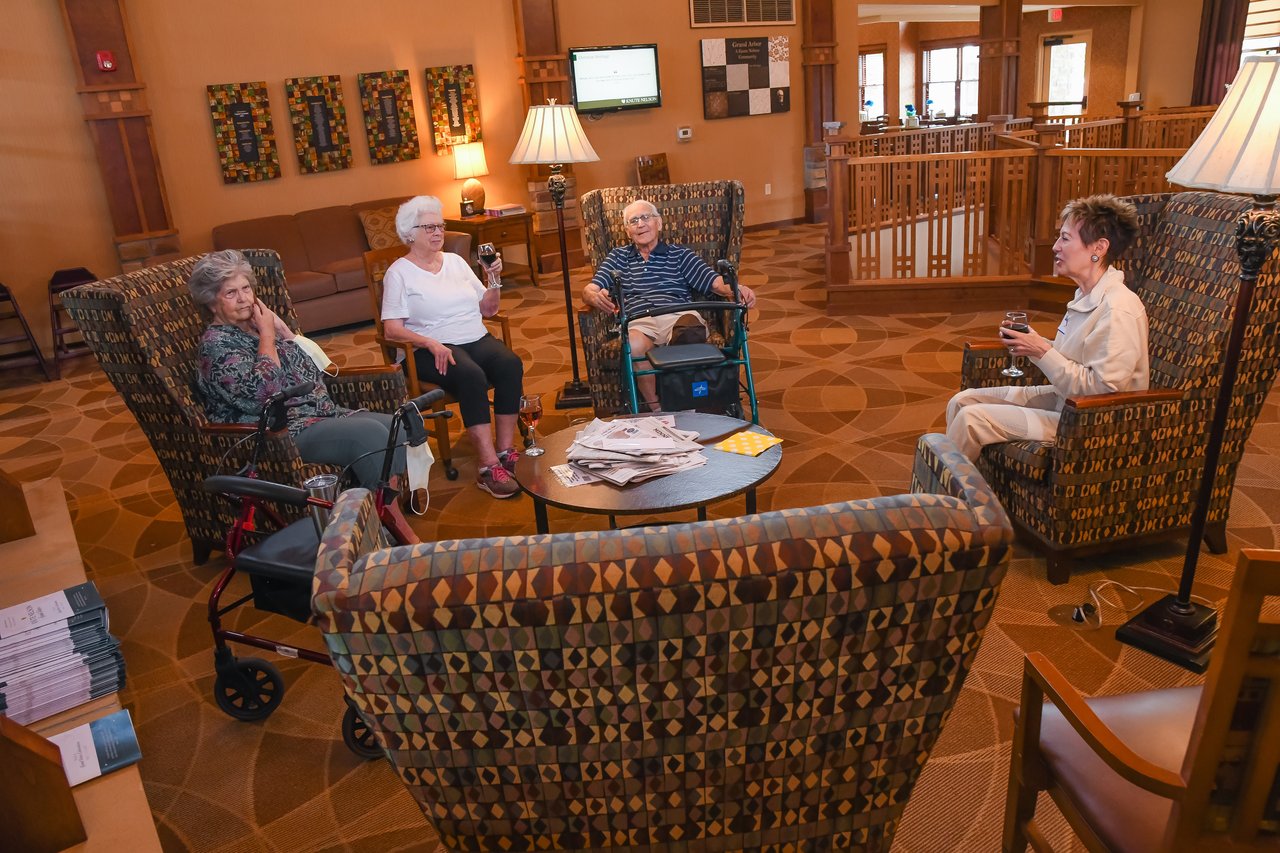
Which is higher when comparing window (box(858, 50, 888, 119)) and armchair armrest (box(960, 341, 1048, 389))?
window (box(858, 50, 888, 119))

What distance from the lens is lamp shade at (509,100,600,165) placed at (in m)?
4.70

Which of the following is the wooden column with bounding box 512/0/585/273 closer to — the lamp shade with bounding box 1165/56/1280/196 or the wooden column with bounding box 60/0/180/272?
the wooden column with bounding box 60/0/180/272

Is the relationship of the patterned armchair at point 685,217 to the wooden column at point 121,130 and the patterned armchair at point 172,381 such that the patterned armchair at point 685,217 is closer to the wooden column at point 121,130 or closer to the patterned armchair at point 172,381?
the patterned armchair at point 172,381

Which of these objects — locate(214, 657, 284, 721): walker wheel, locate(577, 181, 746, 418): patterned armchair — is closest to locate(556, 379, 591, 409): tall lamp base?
locate(577, 181, 746, 418): patterned armchair

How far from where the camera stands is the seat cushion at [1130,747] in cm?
142

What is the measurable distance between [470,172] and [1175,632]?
651cm

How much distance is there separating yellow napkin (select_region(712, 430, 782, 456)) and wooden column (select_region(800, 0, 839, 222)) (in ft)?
23.2

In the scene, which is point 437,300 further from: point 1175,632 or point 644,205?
point 1175,632

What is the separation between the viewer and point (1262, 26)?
11727 mm

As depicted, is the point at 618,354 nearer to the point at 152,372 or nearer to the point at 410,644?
the point at 152,372

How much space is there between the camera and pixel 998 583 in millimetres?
1286

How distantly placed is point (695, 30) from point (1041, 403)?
710 centimetres

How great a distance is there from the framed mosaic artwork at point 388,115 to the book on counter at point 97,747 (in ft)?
21.6

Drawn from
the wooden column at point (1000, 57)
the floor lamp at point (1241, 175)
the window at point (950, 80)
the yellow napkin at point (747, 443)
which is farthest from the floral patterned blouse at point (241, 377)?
the window at point (950, 80)
